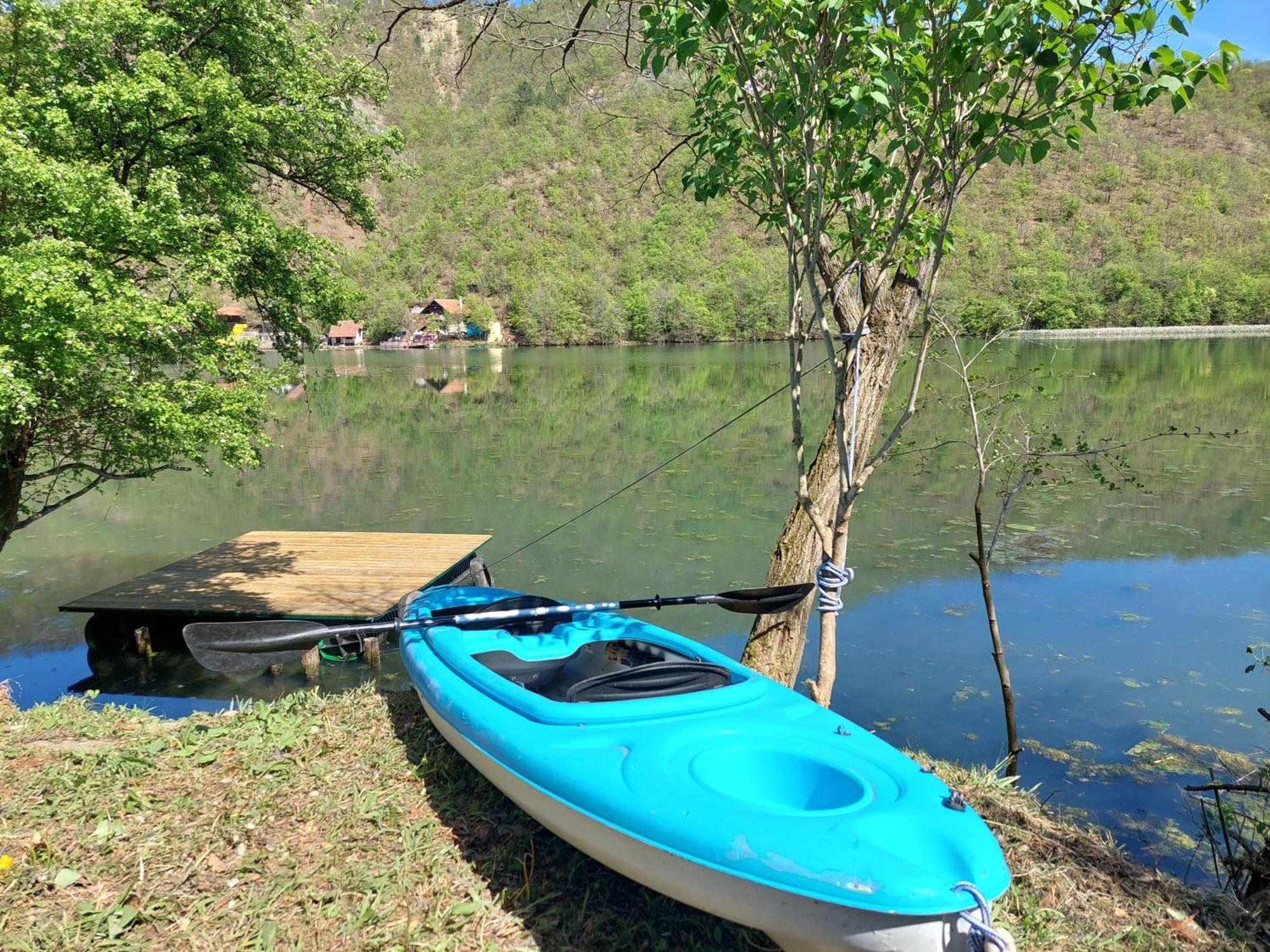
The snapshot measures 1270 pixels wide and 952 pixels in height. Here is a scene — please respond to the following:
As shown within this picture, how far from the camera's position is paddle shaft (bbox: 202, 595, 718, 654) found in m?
4.23

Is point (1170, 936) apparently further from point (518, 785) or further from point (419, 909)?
point (419, 909)

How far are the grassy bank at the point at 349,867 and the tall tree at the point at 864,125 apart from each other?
4.14 feet

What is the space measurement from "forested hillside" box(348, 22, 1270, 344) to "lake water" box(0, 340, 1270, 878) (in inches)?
931

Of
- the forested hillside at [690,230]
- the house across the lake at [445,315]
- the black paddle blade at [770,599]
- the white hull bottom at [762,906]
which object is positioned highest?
the forested hillside at [690,230]

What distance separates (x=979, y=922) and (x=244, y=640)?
3817mm

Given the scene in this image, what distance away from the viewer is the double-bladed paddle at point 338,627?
4.27m

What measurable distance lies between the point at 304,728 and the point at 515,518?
793 centimetres

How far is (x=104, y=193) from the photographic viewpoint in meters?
5.25

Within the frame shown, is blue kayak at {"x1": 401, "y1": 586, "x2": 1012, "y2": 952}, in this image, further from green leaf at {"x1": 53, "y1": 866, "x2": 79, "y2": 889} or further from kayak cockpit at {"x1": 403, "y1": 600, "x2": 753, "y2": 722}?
green leaf at {"x1": 53, "y1": 866, "x2": 79, "y2": 889}

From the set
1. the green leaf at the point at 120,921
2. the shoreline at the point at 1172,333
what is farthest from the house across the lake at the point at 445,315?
the green leaf at the point at 120,921

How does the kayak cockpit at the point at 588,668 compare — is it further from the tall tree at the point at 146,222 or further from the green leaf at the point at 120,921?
the tall tree at the point at 146,222

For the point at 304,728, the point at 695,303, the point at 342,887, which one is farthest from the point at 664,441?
the point at 695,303

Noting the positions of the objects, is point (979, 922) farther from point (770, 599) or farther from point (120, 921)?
point (120, 921)

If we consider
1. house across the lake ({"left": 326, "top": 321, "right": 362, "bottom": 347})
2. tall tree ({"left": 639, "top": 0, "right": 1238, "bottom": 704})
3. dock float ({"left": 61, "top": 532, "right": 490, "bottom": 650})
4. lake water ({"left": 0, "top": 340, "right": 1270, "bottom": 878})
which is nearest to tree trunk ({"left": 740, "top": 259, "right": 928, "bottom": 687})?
tall tree ({"left": 639, "top": 0, "right": 1238, "bottom": 704})
